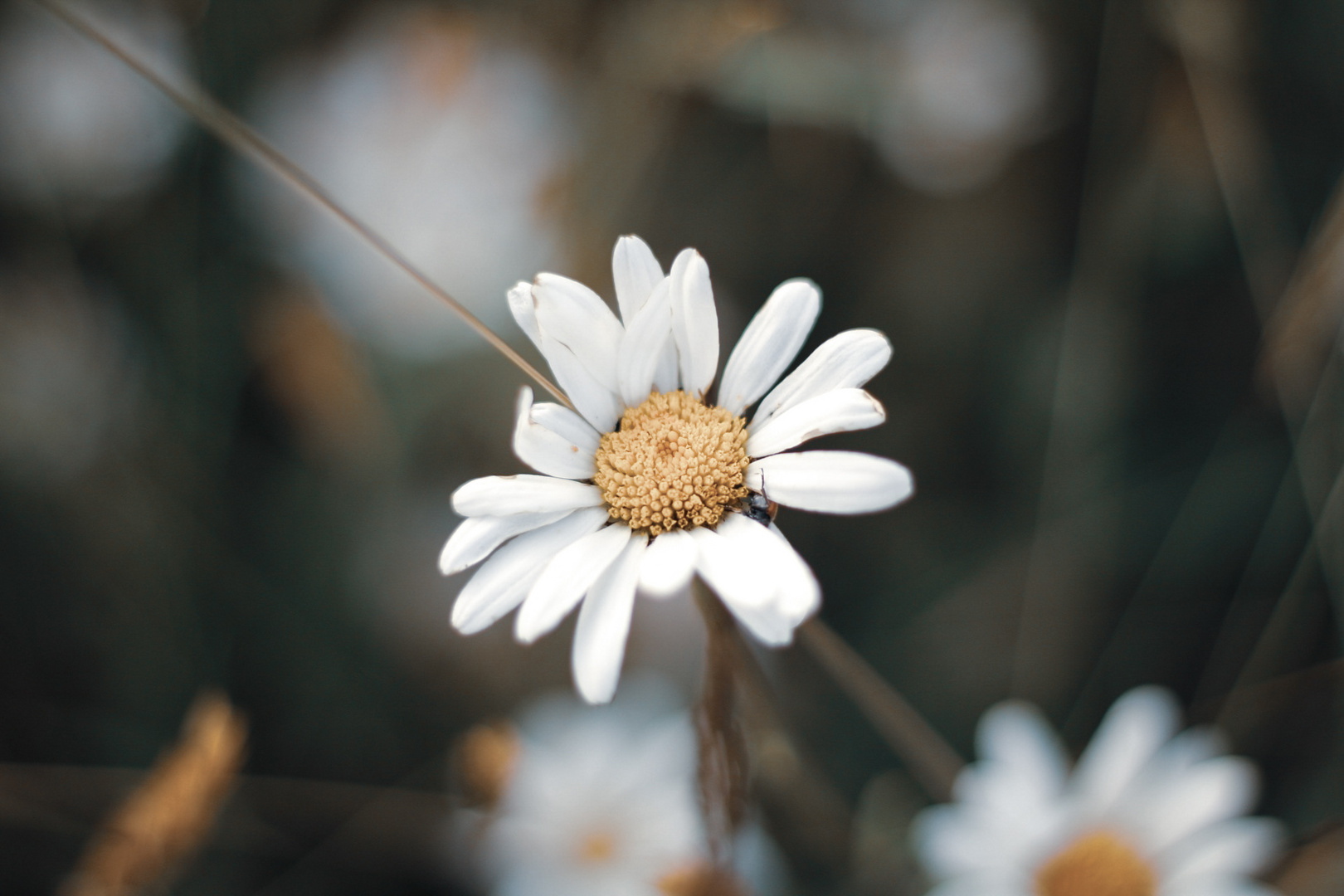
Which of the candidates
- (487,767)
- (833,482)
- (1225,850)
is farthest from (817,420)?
(1225,850)

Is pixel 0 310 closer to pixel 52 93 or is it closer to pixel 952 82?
pixel 52 93

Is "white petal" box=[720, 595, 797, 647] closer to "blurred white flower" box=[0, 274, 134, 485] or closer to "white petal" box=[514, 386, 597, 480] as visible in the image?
"white petal" box=[514, 386, 597, 480]

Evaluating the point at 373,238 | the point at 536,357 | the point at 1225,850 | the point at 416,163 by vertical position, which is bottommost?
the point at 1225,850

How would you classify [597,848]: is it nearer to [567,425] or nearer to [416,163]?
[567,425]

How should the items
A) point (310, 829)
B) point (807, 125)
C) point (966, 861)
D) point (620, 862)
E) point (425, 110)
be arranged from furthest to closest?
point (425, 110)
point (807, 125)
point (310, 829)
point (620, 862)
point (966, 861)

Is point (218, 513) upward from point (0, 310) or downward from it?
downward

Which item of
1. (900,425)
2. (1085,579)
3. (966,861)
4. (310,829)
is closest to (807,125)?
(900,425)
